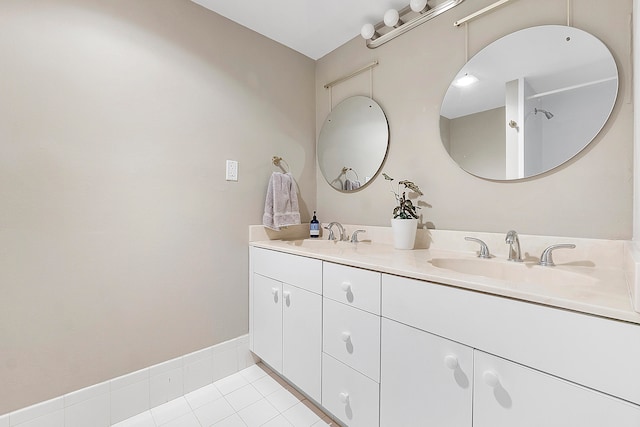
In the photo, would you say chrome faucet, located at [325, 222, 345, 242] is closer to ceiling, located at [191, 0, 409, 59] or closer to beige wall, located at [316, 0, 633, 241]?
beige wall, located at [316, 0, 633, 241]

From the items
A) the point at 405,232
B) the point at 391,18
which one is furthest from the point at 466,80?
the point at 405,232

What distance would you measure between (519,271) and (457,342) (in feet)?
1.54

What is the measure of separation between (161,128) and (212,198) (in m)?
0.45

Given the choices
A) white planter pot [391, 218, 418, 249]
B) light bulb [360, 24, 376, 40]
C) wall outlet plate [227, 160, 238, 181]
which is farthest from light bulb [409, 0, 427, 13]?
wall outlet plate [227, 160, 238, 181]

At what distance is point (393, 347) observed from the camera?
0.95 m

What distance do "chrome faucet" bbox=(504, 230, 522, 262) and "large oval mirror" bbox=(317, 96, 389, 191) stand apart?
817 millimetres

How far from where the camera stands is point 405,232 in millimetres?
1401

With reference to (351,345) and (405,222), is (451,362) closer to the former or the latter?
(351,345)

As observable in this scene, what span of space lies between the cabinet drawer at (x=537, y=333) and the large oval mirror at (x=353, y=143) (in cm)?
104

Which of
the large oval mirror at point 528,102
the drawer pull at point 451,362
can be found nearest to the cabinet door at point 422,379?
the drawer pull at point 451,362

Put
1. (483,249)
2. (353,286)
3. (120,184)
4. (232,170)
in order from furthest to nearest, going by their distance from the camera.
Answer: (232,170) → (120,184) → (483,249) → (353,286)

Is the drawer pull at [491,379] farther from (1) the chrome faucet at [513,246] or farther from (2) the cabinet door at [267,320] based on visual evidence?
(2) the cabinet door at [267,320]

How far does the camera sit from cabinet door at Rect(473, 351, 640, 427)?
22.4 inches

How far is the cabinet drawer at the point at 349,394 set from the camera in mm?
1024
